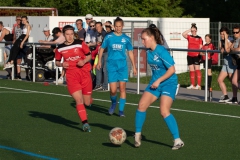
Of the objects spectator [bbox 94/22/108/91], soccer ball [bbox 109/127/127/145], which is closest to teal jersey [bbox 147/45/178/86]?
soccer ball [bbox 109/127/127/145]

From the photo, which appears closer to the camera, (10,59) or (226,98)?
(226,98)

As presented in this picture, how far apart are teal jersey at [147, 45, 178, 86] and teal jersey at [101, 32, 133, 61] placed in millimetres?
4122

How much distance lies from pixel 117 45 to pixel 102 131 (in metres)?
2.77

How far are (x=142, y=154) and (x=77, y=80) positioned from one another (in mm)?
2791

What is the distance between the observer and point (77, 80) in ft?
41.3

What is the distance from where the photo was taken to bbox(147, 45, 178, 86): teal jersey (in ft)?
34.3

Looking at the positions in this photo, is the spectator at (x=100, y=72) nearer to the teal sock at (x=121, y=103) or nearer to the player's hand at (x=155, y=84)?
the teal sock at (x=121, y=103)

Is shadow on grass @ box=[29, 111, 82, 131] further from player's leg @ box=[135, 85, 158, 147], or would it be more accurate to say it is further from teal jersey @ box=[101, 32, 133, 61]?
player's leg @ box=[135, 85, 158, 147]

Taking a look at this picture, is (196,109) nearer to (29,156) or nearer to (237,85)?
(237,85)

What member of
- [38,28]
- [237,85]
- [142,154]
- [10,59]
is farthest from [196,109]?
[38,28]

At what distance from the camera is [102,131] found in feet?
41.3

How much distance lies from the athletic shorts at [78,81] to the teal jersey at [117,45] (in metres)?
2.06

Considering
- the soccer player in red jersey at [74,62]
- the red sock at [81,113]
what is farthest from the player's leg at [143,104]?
the soccer player in red jersey at [74,62]

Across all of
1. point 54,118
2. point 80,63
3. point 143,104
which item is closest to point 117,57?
point 54,118
